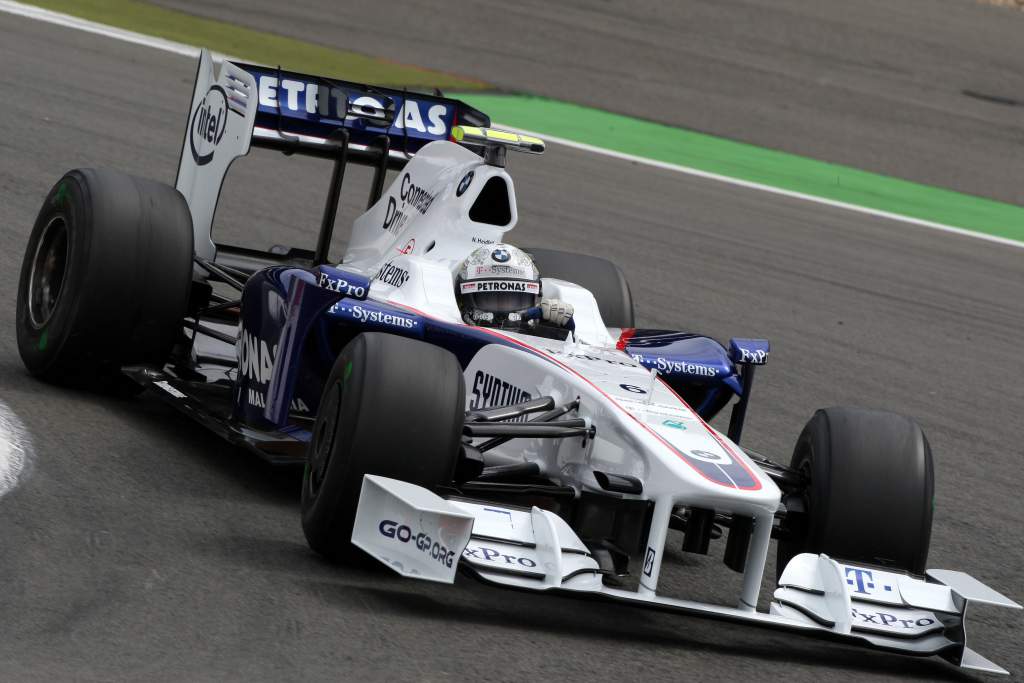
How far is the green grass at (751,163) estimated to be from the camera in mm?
19219

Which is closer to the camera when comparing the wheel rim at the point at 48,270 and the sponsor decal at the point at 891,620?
the sponsor decal at the point at 891,620

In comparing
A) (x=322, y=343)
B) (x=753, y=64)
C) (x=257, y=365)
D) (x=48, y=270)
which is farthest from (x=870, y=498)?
(x=753, y=64)

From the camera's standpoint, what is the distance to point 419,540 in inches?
195

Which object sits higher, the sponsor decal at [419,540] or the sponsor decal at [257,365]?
the sponsor decal at [257,365]

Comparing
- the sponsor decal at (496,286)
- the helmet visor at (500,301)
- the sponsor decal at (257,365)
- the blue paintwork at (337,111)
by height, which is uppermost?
the blue paintwork at (337,111)

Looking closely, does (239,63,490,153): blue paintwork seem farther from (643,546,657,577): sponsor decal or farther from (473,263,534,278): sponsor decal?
(643,546,657,577): sponsor decal

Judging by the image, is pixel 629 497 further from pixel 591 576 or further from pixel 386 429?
pixel 386 429

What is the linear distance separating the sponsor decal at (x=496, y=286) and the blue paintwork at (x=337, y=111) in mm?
1963

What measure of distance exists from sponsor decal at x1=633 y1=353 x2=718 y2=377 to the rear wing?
2.16 metres

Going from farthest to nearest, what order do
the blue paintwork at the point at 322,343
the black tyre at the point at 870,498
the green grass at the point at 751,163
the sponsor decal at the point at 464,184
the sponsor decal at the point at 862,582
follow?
the green grass at the point at 751,163, the sponsor decal at the point at 464,184, the blue paintwork at the point at 322,343, the black tyre at the point at 870,498, the sponsor decal at the point at 862,582

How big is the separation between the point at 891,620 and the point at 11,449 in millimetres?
3352

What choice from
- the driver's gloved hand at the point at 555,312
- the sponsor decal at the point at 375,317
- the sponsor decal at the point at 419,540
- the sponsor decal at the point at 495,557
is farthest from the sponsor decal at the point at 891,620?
the sponsor decal at the point at 375,317

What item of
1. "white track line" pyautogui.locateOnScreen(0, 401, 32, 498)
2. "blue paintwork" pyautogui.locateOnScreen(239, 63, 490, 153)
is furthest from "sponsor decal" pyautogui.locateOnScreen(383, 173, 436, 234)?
"white track line" pyautogui.locateOnScreen(0, 401, 32, 498)

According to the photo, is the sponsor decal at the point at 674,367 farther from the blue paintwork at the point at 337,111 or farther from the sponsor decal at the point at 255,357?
the blue paintwork at the point at 337,111
